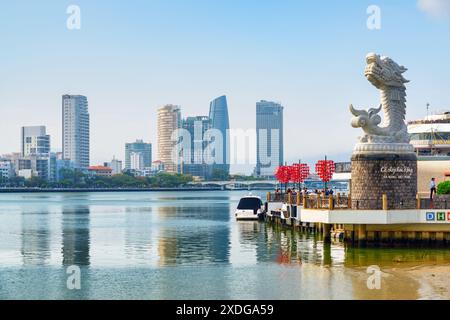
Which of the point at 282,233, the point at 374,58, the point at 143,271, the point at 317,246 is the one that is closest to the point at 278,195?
the point at 282,233

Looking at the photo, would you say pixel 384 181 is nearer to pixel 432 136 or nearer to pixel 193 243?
pixel 193 243

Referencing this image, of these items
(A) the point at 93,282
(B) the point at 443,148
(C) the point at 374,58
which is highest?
(C) the point at 374,58

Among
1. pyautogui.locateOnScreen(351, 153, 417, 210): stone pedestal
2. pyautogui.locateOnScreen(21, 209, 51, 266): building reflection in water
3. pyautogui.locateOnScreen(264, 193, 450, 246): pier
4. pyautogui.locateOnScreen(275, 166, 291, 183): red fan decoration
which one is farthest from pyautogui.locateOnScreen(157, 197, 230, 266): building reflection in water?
pyautogui.locateOnScreen(275, 166, 291, 183): red fan decoration

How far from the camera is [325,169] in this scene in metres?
61.3

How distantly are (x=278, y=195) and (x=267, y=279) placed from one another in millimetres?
39546

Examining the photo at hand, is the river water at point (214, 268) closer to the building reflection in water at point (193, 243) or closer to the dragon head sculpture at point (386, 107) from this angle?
the building reflection in water at point (193, 243)

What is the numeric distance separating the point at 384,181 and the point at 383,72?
19.5ft

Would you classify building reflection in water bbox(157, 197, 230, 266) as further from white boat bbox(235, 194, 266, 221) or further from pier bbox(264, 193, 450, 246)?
pier bbox(264, 193, 450, 246)

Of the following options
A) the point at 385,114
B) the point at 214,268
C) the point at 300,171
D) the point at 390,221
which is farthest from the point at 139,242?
the point at 300,171

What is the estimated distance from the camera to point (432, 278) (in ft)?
103

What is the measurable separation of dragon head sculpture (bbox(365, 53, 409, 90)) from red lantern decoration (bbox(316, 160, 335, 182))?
19909mm

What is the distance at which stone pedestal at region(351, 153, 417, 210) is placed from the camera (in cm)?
3953
